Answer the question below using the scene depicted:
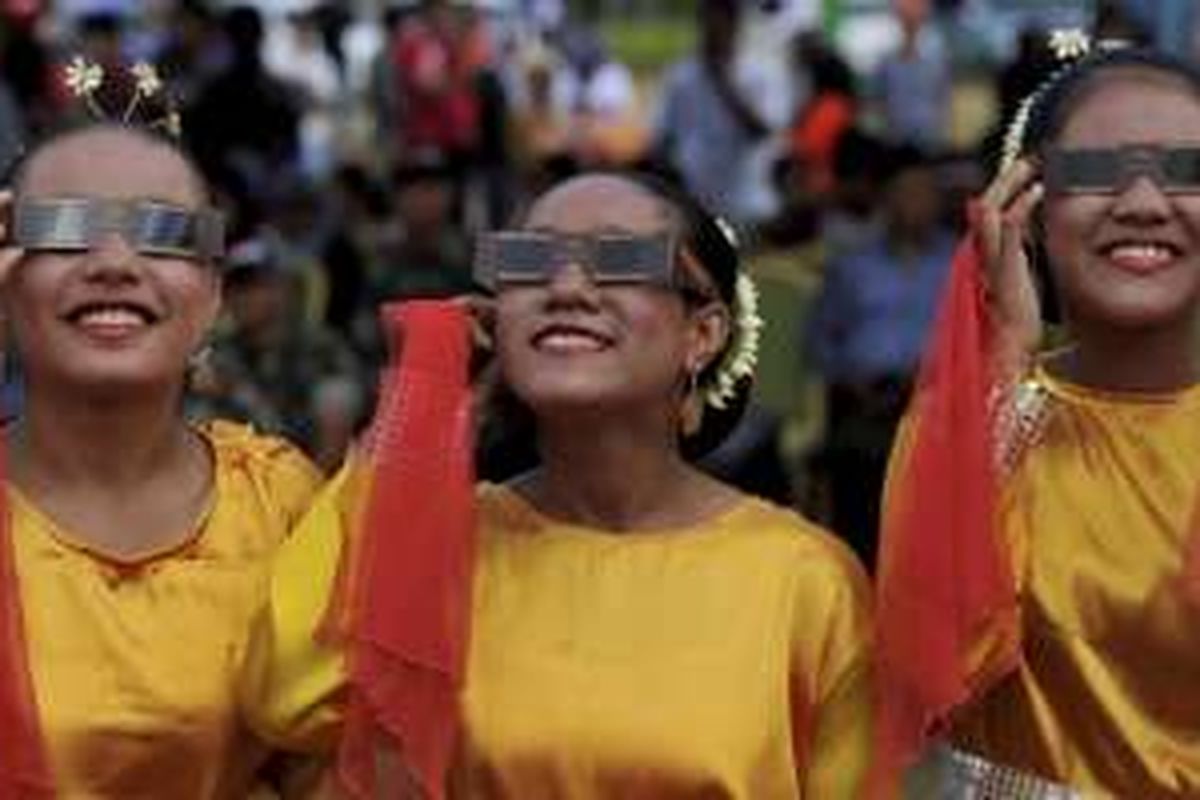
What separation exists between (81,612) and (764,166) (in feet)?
26.7

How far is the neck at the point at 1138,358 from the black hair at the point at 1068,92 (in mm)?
73

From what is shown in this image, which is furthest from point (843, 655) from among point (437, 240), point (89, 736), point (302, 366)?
point (437, 240)

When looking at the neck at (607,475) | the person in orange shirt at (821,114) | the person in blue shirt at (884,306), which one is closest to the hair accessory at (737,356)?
the neck at (607,475)

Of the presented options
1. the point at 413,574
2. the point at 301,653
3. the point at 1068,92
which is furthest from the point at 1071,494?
the point at 301,653

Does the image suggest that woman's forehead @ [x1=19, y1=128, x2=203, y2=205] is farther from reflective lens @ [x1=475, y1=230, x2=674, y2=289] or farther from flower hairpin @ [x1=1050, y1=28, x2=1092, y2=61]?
flower hairpin @ [x1=1050, y1=28, x2=1092, y2=61]

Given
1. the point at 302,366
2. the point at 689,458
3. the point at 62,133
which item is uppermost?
the point at 62,133

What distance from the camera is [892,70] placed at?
12.4 m

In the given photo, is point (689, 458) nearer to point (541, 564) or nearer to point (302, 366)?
point (541, 564)

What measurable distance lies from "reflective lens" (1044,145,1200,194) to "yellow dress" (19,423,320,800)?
1.04 meters

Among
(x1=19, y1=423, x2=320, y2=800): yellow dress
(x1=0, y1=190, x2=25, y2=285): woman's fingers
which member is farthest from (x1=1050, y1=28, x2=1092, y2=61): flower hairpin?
(x1=0, y1=190, x2=25, y2=285): woman's fingers

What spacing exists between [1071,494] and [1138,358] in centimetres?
18

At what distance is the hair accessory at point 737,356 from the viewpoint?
12.6 ft

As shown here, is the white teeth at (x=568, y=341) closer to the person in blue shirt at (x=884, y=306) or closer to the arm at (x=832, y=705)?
the arm at (x=832, y=705)

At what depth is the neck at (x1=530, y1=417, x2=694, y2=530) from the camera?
3693 millimetres
